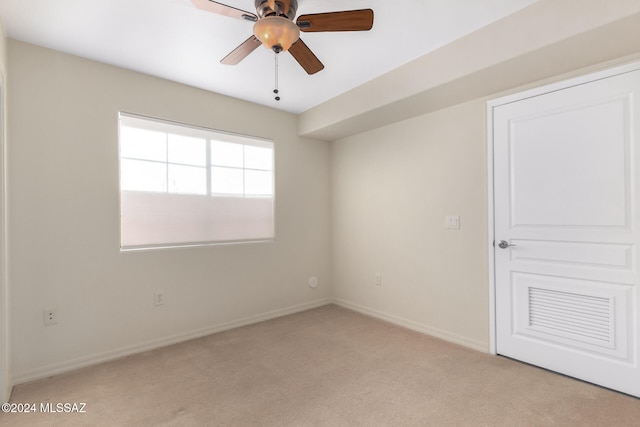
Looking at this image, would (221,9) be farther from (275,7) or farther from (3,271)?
(3,271)

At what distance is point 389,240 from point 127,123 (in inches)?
112

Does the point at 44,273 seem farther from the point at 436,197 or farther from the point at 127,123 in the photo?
the point at 436,197

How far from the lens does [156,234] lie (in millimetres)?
2893

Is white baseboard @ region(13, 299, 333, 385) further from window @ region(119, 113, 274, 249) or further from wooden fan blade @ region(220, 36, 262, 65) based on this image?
wooden fan blade @ region(220, 36, 262, 65)

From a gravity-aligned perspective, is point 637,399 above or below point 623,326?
below

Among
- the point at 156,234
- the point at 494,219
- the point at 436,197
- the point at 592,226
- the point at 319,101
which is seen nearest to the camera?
the point at 592,226

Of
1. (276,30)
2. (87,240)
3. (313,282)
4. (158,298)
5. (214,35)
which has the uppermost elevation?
(214,35)

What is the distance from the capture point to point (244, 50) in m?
1.98

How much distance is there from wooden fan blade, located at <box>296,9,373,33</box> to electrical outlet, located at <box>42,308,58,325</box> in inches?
107

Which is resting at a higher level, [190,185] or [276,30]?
[276,30]

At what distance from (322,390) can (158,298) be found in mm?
1745

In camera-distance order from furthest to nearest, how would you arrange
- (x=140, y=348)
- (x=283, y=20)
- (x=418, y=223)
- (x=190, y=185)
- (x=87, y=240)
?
(x=418, y=223)
(x=190, y=185)
(x=140, y=348)
(x=87, y=240)
(x=283, y=20)

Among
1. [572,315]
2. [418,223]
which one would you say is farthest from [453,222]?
[572,315]

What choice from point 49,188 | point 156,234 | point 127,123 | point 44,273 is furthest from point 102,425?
point 127,123
